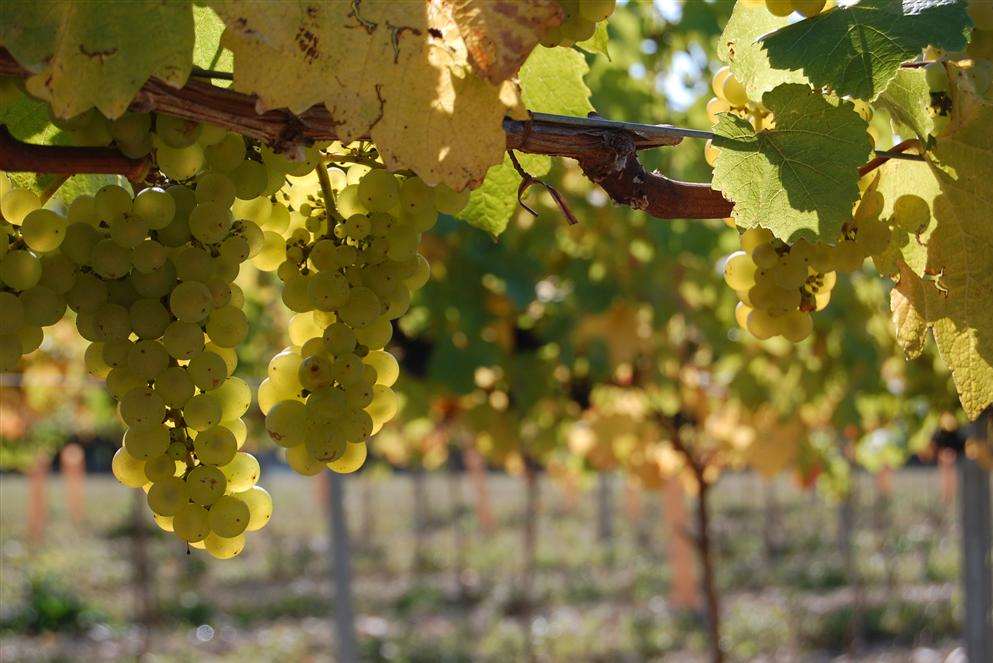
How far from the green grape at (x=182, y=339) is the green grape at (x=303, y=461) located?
128mm

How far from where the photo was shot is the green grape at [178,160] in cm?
78

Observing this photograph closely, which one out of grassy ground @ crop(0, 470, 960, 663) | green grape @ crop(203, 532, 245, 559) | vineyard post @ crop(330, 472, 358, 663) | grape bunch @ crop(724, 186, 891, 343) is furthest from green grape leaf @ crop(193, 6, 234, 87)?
grassy ground @ crop(0, 470, 960, 663)

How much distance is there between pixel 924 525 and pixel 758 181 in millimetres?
13483

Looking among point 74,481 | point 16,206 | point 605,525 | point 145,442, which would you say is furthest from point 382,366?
point 74,481

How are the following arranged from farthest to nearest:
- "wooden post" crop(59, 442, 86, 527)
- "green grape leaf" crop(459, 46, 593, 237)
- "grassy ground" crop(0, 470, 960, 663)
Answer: "wooden post" crop(59, 442, 86, 527)
"grassy ground" crop(0, 470, 960, 663)
"green grape leaf" crop(459, 46, 593, 237)

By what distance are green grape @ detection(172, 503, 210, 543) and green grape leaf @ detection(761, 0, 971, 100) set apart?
0.61 metres

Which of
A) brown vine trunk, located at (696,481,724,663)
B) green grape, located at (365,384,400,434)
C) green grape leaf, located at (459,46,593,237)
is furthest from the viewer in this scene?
brown vine trunk, located at (696,481,724,663)

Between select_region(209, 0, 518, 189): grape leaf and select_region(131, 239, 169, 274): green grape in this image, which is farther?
select_region(131, 239, 169, 274): green grape

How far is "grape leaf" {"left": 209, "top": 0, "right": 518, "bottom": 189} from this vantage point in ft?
2.30

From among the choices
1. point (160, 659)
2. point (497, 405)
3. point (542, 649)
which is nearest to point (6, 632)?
point (160, 659)

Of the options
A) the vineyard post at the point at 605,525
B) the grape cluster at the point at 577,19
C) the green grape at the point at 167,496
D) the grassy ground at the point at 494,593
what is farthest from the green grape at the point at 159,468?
the vineyard post at the point at 605,525

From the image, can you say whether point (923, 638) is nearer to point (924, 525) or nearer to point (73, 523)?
point (924, 525)

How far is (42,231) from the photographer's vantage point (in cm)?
81

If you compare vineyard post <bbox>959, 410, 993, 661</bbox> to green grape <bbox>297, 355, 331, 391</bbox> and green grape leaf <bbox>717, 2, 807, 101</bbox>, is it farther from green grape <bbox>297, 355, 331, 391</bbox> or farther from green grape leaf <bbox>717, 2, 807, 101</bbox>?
green grape <bbox>297, 355, 331, 391</bbox>
